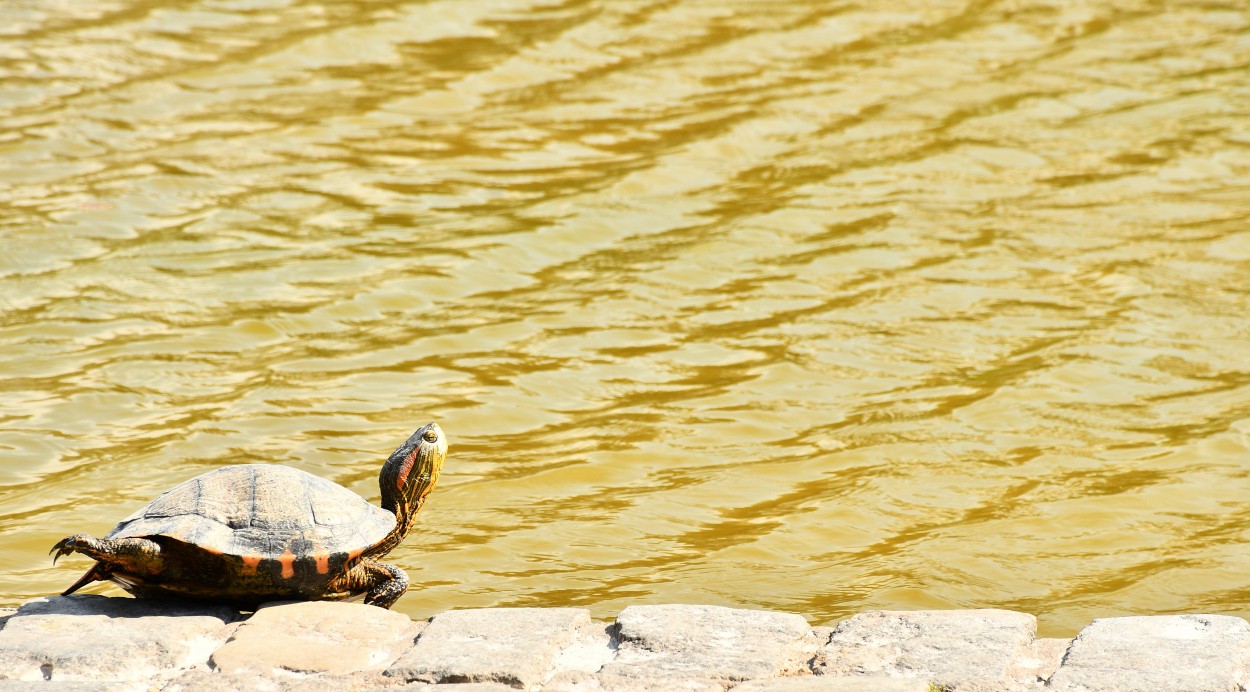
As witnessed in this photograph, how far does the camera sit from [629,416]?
6.57 m

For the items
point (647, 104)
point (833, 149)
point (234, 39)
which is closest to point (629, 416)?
point (833, 149)

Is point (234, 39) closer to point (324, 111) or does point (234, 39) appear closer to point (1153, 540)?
point (324, 111)

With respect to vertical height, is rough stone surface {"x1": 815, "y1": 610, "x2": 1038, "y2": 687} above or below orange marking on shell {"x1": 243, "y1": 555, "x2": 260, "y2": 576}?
below

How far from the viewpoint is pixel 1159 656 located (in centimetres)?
362

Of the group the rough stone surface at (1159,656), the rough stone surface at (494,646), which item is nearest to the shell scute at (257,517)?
the rough stone surface at (494,646)

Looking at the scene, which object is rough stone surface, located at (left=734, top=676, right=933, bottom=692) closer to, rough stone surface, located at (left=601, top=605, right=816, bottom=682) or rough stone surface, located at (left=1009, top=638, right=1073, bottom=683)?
rough stone surface, located at (left=601, top=605, right=816, bottom=682)

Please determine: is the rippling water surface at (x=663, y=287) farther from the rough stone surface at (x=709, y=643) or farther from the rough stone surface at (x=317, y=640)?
the rough stone surface at (x=709, y=643)

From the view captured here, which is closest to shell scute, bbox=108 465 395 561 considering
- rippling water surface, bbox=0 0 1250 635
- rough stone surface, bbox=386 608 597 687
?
rough stone surface, bbox=386 608 597 687

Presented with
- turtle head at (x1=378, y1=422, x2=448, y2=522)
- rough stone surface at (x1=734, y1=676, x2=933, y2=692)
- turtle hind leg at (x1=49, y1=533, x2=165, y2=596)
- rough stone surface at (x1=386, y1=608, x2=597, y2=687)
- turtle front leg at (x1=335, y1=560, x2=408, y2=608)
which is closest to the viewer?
rough stone surface at (x1=734, y1=676, x2=933, y2=692)

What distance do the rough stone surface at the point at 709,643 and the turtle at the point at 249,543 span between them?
2.97 feet

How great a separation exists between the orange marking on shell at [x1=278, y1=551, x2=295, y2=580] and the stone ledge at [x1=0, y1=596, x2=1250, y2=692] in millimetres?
107

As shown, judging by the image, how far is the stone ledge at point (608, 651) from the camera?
11.6 feet

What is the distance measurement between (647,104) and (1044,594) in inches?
269

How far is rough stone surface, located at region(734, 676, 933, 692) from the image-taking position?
344 centimetres
